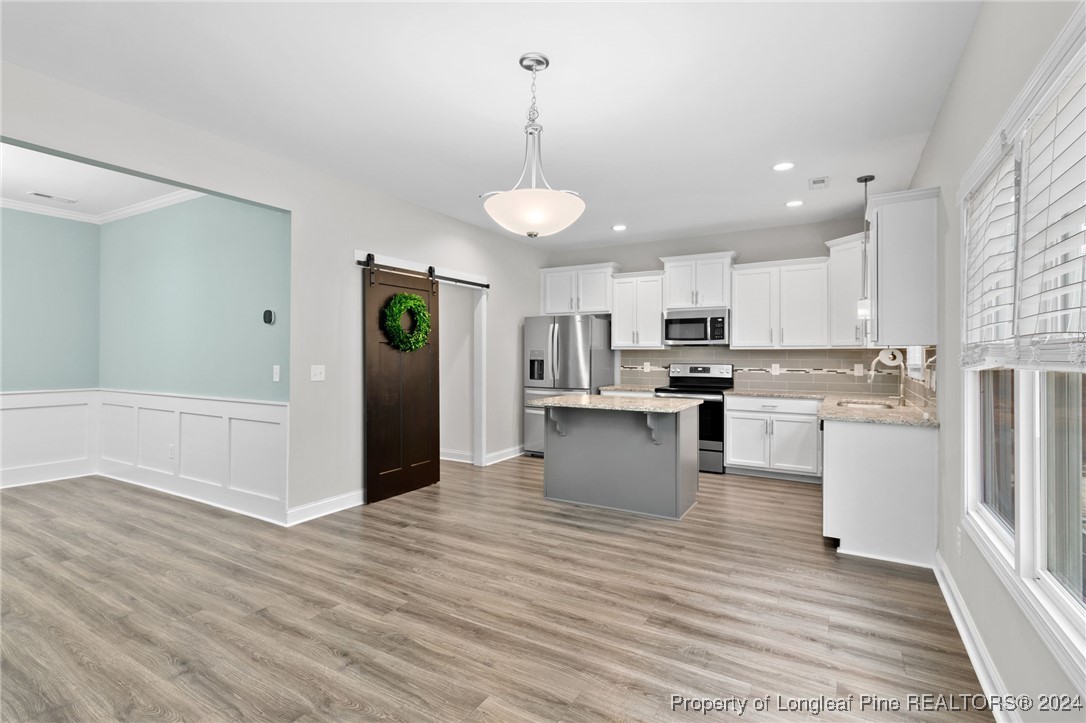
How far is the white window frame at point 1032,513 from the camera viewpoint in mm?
1264

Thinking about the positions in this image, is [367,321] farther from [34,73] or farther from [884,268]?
[884,268]

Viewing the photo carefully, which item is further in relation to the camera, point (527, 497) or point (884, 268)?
point (527, 497)

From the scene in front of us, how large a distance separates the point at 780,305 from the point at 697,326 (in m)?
0.89

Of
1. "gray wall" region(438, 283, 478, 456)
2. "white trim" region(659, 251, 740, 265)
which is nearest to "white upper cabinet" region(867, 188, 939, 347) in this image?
"white trim" region(659, 251, 740, 265)

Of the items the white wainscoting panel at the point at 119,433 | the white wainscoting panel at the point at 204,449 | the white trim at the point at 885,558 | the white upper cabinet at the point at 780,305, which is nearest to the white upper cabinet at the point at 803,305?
the white upper cabinet at the point at 780,305

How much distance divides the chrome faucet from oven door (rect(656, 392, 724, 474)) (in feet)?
4.78

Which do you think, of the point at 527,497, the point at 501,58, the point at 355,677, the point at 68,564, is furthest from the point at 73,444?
the point at 501,58

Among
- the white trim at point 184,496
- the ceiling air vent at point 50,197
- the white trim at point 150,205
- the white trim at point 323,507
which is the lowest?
the white trim at point 184,496

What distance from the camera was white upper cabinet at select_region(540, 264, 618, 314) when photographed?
6.65 metres

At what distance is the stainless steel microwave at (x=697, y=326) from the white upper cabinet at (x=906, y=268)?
2.76 metres

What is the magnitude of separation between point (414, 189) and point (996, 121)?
393 centimetres

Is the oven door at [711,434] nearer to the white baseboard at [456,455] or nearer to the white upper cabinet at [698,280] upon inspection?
the white upper cabinet at [698,280]

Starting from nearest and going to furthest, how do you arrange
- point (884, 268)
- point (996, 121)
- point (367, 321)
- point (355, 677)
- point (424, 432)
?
point (996, 121) < point (355, 677) < point (884, 268) < point (367, 321) < point (424, 432)

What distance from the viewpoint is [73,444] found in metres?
5.58
